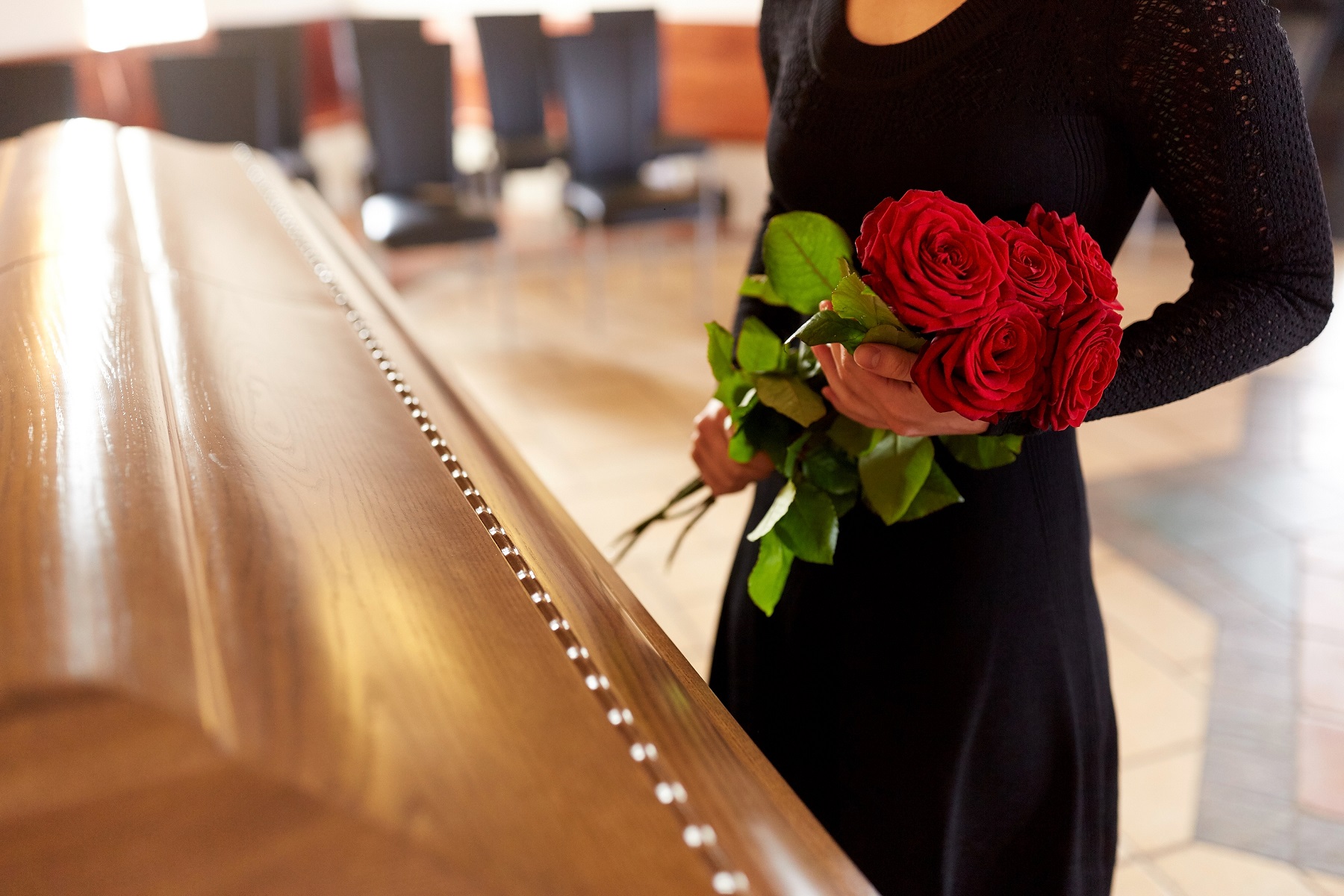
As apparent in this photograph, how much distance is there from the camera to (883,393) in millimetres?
819

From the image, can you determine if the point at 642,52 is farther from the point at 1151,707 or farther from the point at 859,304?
the point at 859,304

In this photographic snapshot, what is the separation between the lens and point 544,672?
586 mm

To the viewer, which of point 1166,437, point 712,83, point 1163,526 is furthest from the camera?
point 712,83

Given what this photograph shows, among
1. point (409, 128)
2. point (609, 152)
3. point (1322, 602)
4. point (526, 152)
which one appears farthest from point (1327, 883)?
point (526, 152)

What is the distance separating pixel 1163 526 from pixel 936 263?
2.54m

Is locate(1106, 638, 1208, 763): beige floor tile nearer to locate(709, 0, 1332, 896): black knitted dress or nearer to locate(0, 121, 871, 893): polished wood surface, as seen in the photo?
locate(709, 0, 1332, 896): black knitted dress

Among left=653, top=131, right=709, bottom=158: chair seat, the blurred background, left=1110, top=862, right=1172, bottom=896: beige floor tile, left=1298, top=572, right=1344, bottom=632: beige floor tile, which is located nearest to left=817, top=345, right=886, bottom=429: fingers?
the blurred background

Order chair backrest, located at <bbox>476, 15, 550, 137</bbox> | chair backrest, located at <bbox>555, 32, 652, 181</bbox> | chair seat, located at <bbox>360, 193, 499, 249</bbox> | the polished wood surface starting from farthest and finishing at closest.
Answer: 1. chair backrest, located at <bbox>476, 15, 550, 137</bbox>
2. chair backrest, located at <bbox>555, 32, 652, 181</bbox>
3. chair seat, located at <bbox>360, 193, 499, 249</bbox>
4. the polished wood surface

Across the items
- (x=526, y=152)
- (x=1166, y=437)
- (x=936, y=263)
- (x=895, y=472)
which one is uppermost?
(x=936, y=263)

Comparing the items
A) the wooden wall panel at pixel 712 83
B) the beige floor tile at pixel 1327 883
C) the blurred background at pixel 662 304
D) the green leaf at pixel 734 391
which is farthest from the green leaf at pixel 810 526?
the wooden wall panel at pixel 712 83

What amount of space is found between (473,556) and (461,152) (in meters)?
6.92

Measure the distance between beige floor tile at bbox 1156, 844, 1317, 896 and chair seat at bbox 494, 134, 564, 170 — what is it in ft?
13.6

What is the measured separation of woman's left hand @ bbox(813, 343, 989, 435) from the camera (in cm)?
77

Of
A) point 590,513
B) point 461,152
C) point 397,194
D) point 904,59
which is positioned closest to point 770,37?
point 904,59
